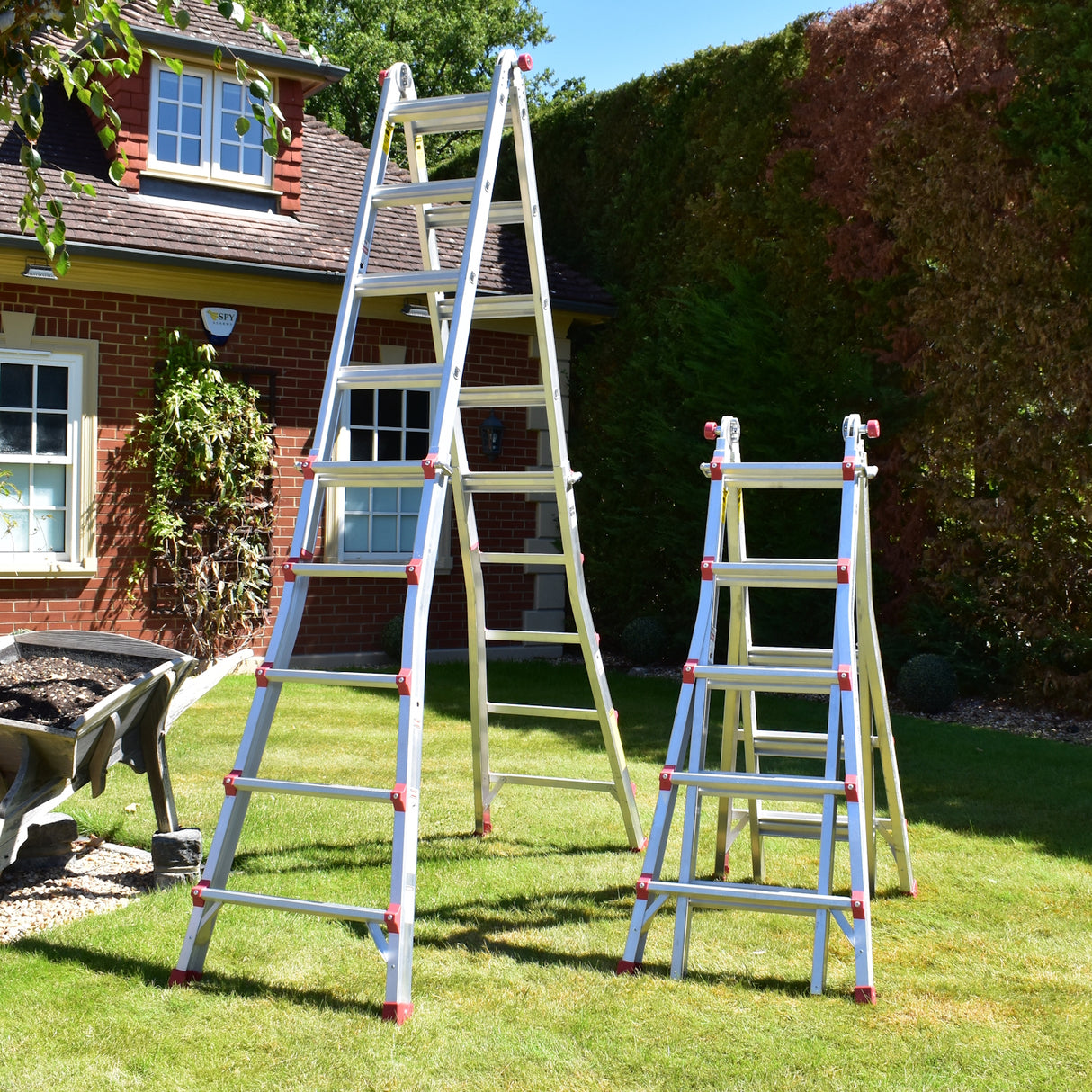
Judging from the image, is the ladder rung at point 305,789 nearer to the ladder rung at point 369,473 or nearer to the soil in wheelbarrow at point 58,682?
the soil in wheelbarrow at point 58,682

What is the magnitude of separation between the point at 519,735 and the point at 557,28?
25083 mm

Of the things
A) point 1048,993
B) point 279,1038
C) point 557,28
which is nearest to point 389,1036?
point 279,1038

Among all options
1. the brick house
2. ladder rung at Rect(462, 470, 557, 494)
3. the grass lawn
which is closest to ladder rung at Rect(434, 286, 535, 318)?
ladder rung at Rect(462, 470, 557, 494)

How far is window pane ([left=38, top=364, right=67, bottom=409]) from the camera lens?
958 centimetres

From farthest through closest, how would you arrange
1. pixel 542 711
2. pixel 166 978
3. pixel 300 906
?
pixel 542 711 → pixel 166 978 → pixel 300 906

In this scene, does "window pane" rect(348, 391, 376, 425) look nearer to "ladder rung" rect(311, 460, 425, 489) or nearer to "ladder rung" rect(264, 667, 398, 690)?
"ladder rung" rect(311, 460, 425, 489)

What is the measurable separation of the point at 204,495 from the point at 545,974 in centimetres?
713

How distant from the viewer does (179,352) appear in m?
9.93

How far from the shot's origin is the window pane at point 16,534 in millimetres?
9531

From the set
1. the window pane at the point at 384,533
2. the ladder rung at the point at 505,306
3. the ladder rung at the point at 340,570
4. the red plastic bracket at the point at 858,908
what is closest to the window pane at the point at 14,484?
the window pane at the point at 384,533

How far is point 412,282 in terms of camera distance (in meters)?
4.15

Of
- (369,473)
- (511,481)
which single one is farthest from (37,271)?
(369,473)

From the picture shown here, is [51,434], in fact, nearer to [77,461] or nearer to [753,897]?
[77,461]

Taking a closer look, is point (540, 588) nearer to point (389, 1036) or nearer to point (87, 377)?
point (87, 377)
